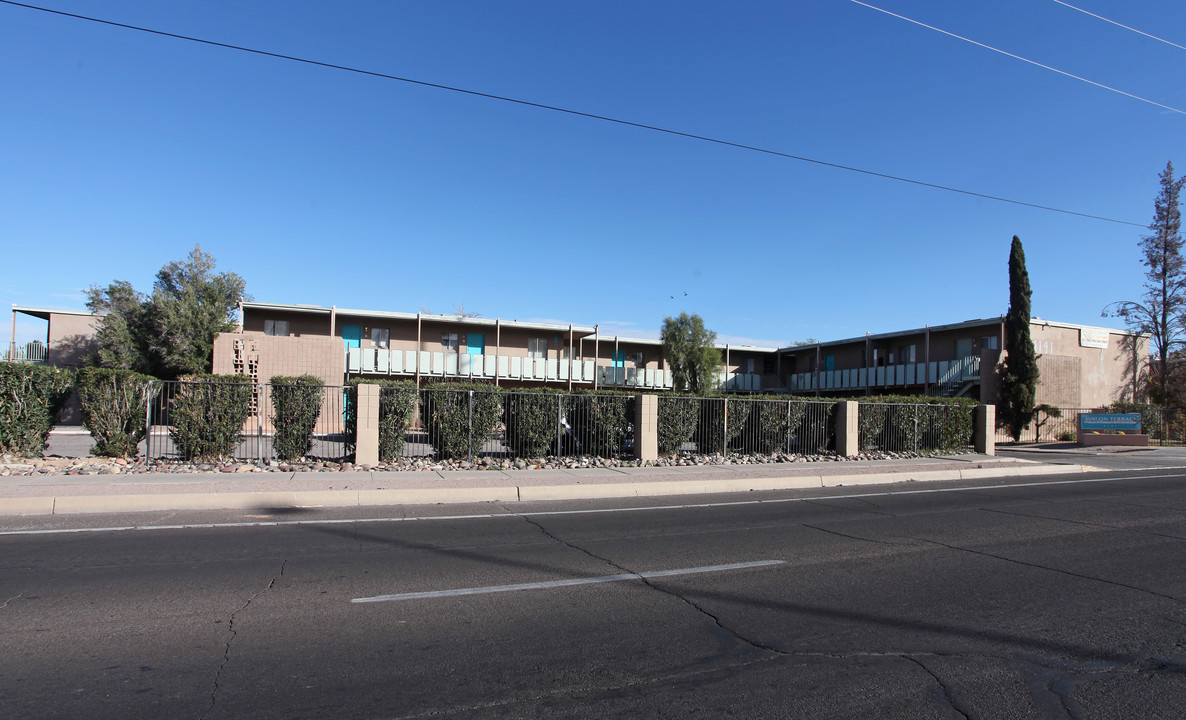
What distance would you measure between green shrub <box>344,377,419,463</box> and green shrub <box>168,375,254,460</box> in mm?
2162

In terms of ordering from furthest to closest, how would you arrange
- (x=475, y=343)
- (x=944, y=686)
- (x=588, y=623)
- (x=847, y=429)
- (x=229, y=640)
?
(x=475, y=343) → (x=847, y=429) → (x=588, y=623) → (x=229, y=640) → (x=944, y=686)

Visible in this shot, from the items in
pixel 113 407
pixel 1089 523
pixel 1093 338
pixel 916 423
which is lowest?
pixel 1089 523

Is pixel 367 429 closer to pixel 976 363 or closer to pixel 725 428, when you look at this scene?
pixel 725 428

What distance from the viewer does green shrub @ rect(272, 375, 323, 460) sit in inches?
576

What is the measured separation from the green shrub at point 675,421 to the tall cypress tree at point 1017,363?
71.0ft

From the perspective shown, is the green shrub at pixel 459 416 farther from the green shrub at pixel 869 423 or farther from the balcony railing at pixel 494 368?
the balcony railing at pixel 494 368

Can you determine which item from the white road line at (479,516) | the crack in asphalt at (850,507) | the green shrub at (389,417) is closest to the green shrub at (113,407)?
the green shrub at (389,417)

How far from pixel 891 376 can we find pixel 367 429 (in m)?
31.9

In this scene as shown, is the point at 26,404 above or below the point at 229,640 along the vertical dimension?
above

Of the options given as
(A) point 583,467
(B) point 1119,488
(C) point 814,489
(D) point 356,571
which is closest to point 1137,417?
(B) point 1119,488

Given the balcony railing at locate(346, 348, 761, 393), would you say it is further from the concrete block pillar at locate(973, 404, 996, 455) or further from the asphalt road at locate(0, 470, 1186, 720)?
the asphalt road at locate(0, 470, 1186, 720)

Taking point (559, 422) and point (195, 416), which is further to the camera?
point (559, 422)

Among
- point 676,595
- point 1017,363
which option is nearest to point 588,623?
point 676,595

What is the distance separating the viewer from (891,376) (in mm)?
38000
